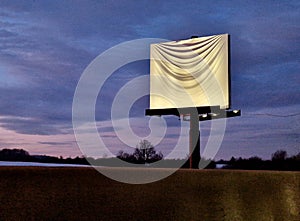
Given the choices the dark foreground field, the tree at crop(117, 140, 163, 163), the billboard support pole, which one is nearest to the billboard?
the billboard support pole

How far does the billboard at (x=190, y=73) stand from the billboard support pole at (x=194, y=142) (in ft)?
2.26

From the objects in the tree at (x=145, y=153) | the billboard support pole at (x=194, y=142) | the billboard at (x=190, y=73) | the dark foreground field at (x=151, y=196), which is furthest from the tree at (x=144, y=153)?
the dark foreground field at (x=151, y=196)

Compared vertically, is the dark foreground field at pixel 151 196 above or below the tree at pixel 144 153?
below

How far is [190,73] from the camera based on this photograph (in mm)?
15125

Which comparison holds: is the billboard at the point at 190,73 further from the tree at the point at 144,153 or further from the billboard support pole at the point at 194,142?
the tree at the point at 144,153

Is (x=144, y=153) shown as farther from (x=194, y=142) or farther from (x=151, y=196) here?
(x=151, y=196)

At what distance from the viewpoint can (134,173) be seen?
177 inches

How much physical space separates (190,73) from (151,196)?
1077cm

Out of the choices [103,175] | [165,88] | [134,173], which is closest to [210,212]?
[134,173]

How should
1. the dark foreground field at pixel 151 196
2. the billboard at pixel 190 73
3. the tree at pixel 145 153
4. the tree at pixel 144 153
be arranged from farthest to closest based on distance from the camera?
1. the billboard at pixel 190 73
2. the tree at pixel 145 153
3. the tree at pixel 144 153
4. the dark foreground field at pixel 151 196

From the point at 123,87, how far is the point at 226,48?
3507 mm

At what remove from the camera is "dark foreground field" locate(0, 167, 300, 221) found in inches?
129

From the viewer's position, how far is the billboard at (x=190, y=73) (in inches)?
554

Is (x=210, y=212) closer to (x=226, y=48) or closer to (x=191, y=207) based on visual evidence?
(x=191, y=207)
